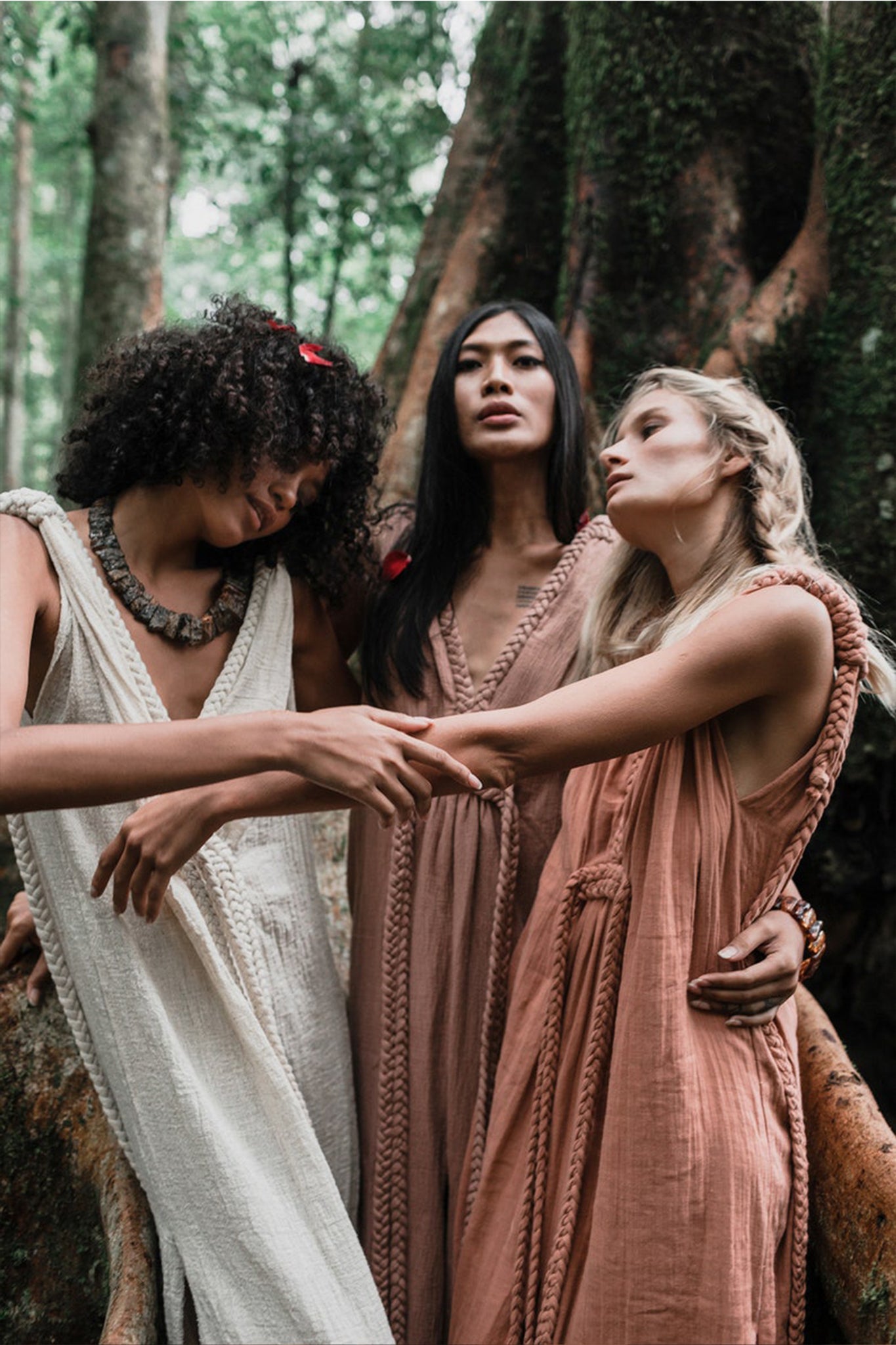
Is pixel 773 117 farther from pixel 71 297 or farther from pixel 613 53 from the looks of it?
pixel 71 297

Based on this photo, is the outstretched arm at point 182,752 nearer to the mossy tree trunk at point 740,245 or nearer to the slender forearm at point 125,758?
the slender forearm at point 125,758

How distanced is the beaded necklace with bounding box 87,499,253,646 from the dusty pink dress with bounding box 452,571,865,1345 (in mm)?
1007

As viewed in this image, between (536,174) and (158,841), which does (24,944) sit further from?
(536,174)

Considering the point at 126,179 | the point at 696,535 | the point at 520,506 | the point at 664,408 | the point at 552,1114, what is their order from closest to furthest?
the point at 552,1114, the point at 696,535, the point at 664,408, the point at 520,506, the point at 126,179

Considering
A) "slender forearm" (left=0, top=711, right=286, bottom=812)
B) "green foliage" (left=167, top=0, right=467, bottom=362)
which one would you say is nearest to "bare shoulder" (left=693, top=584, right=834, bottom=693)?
"slender forearm" (left=0, top=711, right=286, bottom=812)

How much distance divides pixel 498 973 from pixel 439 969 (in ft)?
0.52

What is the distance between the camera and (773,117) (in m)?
4.37

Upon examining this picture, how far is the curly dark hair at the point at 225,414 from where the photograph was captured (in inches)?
104

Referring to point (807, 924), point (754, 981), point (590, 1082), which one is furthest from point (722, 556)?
point (590, 1082)

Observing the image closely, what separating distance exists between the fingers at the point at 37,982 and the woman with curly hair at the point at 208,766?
0.38 m

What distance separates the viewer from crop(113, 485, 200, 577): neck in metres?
2.64

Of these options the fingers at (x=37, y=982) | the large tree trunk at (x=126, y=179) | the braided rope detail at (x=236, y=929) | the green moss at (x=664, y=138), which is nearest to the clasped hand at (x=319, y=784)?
the braided rope detail at (x=236, y=929)

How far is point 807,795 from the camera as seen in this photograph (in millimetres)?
2188

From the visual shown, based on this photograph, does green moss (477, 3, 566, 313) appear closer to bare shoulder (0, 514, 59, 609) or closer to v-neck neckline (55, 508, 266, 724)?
v-neck neckline (55, 508, 266, 724)
